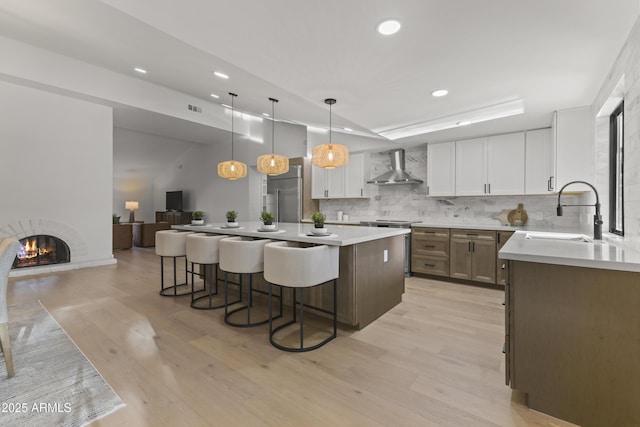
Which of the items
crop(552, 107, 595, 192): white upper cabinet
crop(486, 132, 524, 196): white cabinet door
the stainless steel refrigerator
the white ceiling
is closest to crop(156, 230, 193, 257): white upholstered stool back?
the white ceiling

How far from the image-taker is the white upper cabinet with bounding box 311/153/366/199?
18.6 feet

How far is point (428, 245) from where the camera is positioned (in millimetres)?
4453

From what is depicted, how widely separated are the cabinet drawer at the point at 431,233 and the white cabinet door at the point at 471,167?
72cm

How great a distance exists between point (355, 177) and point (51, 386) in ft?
→ 16.3

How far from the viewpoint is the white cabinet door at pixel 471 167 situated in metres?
4.35

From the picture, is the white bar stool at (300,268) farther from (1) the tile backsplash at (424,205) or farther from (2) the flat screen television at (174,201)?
(2) the flat screen television at (174,201)

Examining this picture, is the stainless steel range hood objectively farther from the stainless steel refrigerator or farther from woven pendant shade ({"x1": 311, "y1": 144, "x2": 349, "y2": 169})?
the stainless steel refrigerator

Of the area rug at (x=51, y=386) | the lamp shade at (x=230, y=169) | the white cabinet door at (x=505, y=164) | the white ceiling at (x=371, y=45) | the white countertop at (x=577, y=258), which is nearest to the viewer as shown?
the white countertop at (x=577, y=258)

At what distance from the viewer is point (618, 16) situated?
1783 millimetres

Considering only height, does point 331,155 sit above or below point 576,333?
above

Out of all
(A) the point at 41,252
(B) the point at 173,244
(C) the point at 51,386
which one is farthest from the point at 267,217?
(A) the point at 41,252

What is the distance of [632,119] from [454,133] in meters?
2.42

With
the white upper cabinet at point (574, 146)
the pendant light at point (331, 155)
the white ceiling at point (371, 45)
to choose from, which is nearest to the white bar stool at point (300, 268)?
the pendant light at point (331, 155)

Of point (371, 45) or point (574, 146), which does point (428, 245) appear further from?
point (371, 45)
